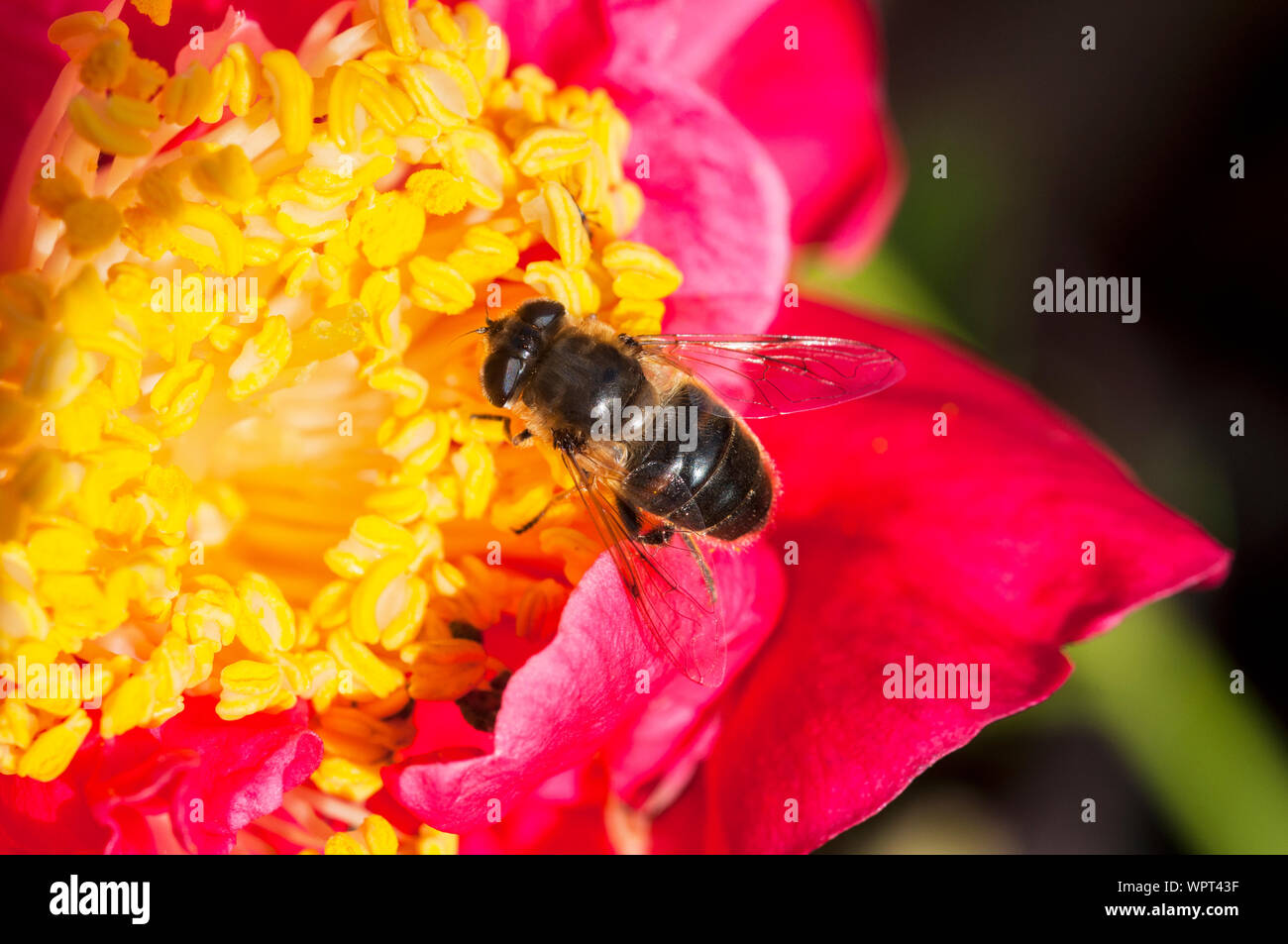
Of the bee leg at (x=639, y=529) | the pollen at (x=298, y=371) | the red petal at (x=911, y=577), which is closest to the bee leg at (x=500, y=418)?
the pollen at (x=298, y=371)

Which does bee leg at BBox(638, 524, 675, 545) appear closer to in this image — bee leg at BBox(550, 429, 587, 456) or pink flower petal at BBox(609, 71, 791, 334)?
bee leg at BBox(550, 429, 587, 456)

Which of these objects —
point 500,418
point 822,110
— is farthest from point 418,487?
point 822,110

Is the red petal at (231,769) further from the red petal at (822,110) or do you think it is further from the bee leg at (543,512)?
the red petal at (822,110)

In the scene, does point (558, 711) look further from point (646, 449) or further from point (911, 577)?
point (911, 577)
